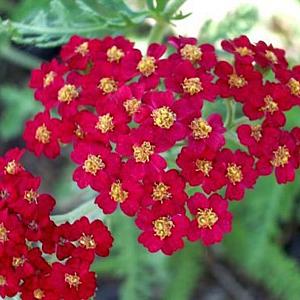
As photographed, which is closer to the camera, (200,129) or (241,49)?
(200,129)

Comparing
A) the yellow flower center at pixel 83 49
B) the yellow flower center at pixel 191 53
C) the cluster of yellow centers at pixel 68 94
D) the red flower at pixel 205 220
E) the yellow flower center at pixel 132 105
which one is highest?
the yellow flower center at pixel 83 49

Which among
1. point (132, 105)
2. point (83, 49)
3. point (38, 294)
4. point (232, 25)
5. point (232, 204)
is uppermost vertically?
point (232, 25)

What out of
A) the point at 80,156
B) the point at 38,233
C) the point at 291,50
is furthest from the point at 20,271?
the point at 291,50

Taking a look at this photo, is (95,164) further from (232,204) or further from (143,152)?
(232,204)

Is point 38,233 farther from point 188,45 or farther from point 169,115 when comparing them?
point 188,45

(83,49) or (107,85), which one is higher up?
A: (83,49)

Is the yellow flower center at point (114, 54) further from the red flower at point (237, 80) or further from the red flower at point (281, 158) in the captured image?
the red flower at point (281, 158)

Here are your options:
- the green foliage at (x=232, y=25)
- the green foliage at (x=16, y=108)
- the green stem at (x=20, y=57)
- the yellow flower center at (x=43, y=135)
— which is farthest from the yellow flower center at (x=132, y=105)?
the green stem at (x=20, y=57)

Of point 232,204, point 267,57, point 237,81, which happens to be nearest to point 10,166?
point 237,81
